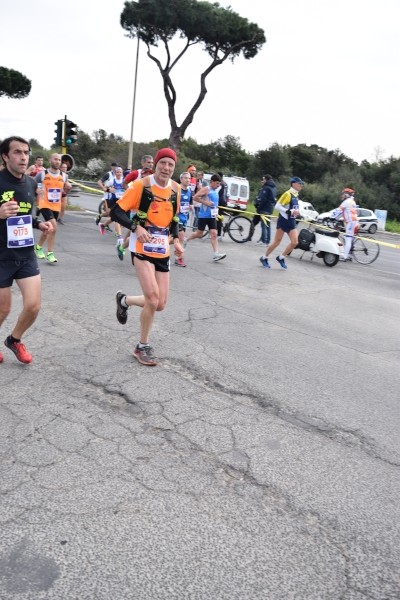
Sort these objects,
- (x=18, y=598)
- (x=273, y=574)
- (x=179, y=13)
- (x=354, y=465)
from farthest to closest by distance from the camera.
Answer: (x=179, y=13)
(x=354, y=465)
(x=273, y=574)
(x=18, y=598)

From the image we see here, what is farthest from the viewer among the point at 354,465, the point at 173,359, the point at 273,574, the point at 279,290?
the point at 279,290

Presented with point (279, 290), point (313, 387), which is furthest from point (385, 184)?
point (313, 387)

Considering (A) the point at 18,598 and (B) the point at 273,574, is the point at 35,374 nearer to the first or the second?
(A) the point at 18,598

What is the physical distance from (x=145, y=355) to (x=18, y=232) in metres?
1.58

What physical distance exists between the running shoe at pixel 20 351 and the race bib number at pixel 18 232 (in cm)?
91

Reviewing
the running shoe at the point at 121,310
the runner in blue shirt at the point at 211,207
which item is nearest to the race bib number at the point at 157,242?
the running shoe at the point at 121,310

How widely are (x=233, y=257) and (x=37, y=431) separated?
948 centimetres

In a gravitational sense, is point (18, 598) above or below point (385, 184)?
below

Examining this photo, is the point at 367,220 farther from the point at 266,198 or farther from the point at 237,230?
the point at 266,198

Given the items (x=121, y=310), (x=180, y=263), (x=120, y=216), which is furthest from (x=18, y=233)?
(x=180, y=263)

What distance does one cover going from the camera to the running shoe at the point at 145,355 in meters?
5.08

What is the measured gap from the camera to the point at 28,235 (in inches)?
184

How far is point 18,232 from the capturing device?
4598 millimetres

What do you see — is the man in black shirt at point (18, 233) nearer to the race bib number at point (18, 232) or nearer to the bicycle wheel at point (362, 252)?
the race bib number at point (18, 232)
